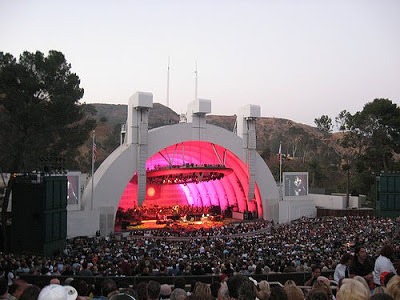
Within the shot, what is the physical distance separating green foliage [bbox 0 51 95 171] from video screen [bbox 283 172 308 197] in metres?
17.9

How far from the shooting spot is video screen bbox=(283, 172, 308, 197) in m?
38.8

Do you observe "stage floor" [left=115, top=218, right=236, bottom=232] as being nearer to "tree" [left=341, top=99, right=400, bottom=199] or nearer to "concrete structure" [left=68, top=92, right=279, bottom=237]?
"concrete structure" [left=68, top=92, right=279, bottom=237]

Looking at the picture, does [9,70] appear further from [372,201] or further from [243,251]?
[372,201]

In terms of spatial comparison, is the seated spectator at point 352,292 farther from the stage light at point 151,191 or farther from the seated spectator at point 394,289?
the stage light at point 151,191

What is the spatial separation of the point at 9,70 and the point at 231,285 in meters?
26.2

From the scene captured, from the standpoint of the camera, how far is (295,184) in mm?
39156

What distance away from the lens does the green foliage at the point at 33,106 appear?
89.3ft

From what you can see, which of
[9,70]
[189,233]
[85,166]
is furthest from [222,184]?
[85,166]

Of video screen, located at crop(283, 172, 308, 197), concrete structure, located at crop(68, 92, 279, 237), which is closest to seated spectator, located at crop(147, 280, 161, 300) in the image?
concrete structure, located at crop(68, 92, 279, 237)

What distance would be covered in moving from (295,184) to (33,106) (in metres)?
21.8

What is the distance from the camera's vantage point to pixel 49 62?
28.7m

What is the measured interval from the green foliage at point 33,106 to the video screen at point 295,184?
17866 mm

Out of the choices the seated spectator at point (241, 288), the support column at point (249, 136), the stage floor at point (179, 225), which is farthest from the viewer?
the support column at point (249, 136)

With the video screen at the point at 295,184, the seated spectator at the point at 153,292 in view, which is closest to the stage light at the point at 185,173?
the video screen at the point at 295,184
